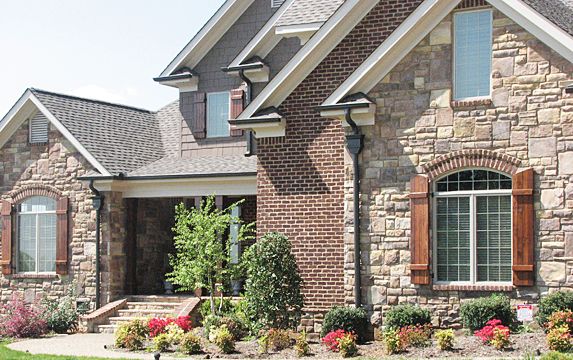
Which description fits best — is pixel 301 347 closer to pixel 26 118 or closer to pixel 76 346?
pixel 76 346

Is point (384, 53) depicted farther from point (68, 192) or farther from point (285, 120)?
point (68, 192)

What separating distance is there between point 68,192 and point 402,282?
10517 mm

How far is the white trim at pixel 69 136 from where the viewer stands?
24.1m

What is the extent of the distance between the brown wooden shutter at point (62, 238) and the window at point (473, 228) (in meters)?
10.8

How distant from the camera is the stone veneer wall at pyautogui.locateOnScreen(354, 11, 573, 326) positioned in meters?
16.7

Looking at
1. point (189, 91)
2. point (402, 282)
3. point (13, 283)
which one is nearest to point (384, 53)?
point (402, 282)

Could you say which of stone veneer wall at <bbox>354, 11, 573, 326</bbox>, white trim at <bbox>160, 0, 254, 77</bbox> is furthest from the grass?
white trim at <bbox>160, 0, 254, 77</bbox>

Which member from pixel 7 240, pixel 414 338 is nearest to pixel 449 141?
pixel 414 338

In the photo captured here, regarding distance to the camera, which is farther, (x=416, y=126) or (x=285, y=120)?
(x=285, y=120)

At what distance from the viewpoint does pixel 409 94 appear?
704 inches

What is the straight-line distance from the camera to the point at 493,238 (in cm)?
1722

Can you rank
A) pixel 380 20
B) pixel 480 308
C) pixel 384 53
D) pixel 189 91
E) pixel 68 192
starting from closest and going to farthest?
pixel 480 308
pixel 384 53
pixel 380 20
pixel 68 192
pixel 189 91

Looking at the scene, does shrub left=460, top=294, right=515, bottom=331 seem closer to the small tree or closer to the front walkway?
the front walkway

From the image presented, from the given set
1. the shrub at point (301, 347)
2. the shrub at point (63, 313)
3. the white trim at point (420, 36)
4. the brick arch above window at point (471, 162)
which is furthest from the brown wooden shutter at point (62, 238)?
the brick arch above window at point (471, 162)
